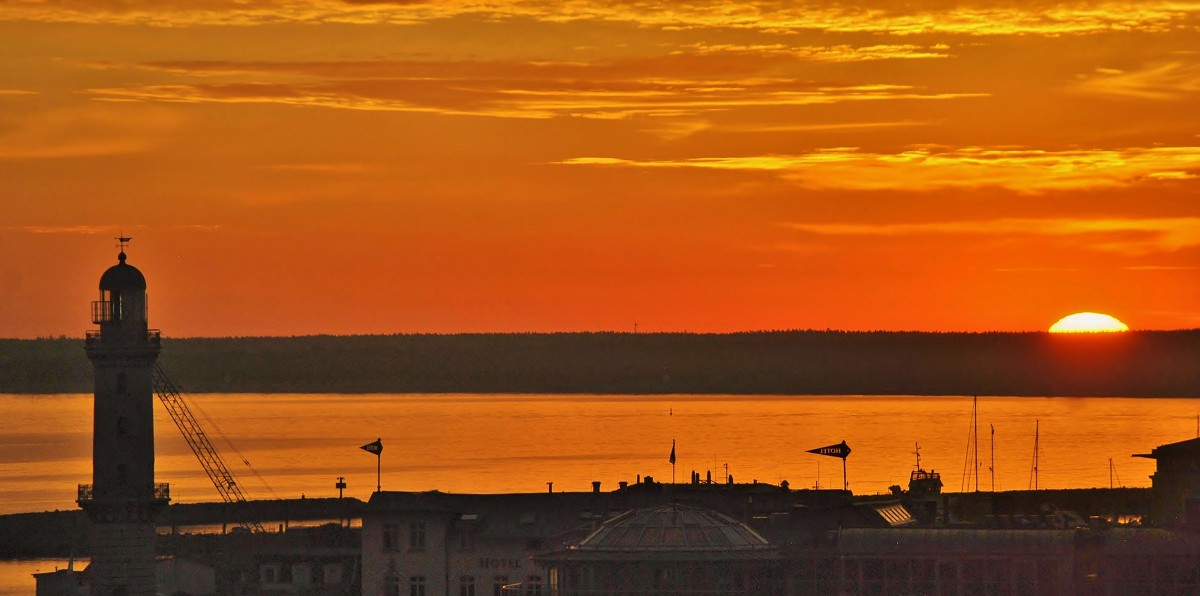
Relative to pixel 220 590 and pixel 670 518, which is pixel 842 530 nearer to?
pixel 670 518

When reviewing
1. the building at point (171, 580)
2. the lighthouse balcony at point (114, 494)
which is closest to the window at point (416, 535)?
the lighthouse balcony at point (114, 494)

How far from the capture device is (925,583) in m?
80.1

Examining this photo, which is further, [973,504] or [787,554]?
[973,504]

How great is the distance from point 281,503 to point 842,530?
11662cm

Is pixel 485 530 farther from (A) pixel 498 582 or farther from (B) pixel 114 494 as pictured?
(B) pixel 114 494

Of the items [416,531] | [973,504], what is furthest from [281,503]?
[416,531]

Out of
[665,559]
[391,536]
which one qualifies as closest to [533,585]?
[391,536]

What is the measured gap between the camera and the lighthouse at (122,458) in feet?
310

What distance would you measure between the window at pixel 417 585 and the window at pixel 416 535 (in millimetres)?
1201

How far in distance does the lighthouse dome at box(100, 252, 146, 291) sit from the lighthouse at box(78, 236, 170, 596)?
795 millimetres

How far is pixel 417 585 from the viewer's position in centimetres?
9912

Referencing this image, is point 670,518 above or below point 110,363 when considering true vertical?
below

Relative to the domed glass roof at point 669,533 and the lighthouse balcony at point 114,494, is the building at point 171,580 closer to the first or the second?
the lighthouse balcony at point 114,494

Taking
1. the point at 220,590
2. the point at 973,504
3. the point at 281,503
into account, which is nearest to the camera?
the point at 220,590
